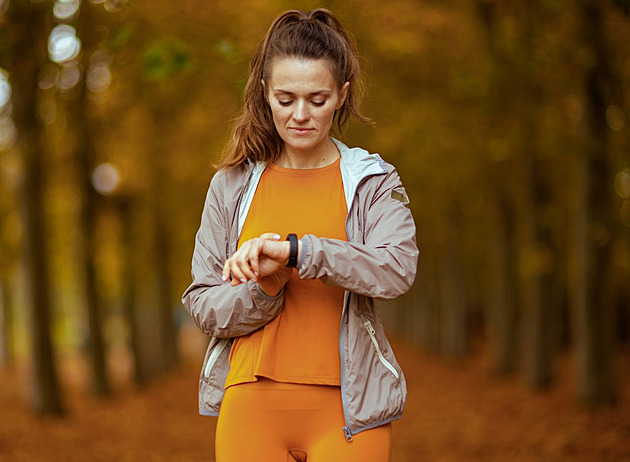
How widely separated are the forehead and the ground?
25.8ft

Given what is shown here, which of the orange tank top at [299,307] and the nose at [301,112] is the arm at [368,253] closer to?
the orange tank top at [299,307]

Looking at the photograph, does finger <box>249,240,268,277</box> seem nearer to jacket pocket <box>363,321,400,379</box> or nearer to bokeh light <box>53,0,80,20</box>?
jacket pocket <box>363,321,400,379</box>

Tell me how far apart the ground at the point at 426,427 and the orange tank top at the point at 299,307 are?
24.8 feet

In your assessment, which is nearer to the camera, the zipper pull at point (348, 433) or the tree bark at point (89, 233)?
the zipper pull at point (348, 433)

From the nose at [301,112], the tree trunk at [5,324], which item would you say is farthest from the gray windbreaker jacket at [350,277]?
the tree trunk at [5,324]

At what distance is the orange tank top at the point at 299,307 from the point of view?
2637mm

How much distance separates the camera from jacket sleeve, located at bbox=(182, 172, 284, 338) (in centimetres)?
258

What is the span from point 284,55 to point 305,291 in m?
0.77

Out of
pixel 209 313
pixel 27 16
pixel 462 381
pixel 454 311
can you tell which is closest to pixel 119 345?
pixel 454 311

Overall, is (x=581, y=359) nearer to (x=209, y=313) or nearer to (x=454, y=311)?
(x=209, y=313)

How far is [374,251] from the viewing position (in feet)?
8.27

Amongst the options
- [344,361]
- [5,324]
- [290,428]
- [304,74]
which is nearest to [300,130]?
[304,74]

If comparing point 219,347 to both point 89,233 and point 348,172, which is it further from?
point 89,233

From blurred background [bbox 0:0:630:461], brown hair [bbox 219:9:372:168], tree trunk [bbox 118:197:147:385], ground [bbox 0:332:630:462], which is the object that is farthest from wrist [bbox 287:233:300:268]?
tree trunk [bbox 118:197:147:385]
